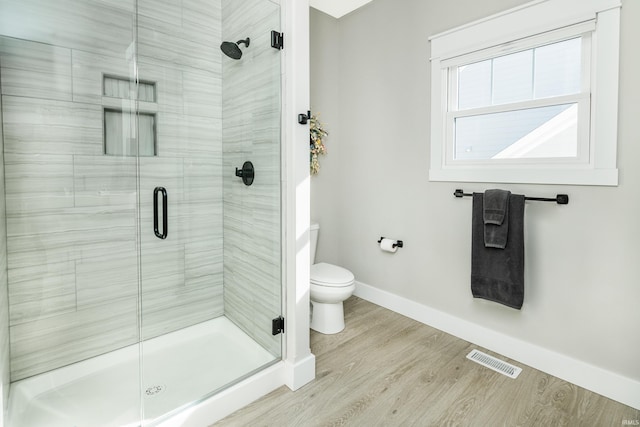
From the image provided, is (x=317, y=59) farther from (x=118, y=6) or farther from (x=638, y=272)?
(x=638, y=272)

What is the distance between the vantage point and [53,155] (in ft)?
5.93

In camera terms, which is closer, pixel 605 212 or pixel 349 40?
pixel 605 212

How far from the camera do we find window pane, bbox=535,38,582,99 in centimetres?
188

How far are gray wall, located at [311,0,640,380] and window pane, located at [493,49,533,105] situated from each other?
1.01 ft

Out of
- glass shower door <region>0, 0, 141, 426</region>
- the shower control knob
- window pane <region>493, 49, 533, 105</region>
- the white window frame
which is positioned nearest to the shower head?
glass shower door <region>0, 0, 141, 426</region>

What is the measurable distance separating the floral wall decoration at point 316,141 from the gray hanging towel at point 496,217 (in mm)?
1435

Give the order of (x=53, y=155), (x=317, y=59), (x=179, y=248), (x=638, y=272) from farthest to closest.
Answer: (x=317, y=59)
(x=179, y=248)
(x=53, y=155)
(x=638, y=272)

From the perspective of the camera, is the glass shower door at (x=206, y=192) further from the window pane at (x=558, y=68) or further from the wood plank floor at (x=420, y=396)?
the window pane at (x=558, y=68)

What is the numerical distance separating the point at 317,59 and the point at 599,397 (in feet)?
10.1

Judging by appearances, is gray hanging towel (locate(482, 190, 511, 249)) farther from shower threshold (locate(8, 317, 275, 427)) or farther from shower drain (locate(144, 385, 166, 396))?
shower drain (locate(144, 385, 166, 396))

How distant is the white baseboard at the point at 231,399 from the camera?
156 cm

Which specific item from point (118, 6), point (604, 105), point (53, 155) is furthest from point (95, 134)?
point (604, 105)

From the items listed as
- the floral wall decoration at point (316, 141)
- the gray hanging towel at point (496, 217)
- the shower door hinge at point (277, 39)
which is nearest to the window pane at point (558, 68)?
the gray hanging towel at point (496, 217)

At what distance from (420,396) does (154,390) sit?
1.37 m
